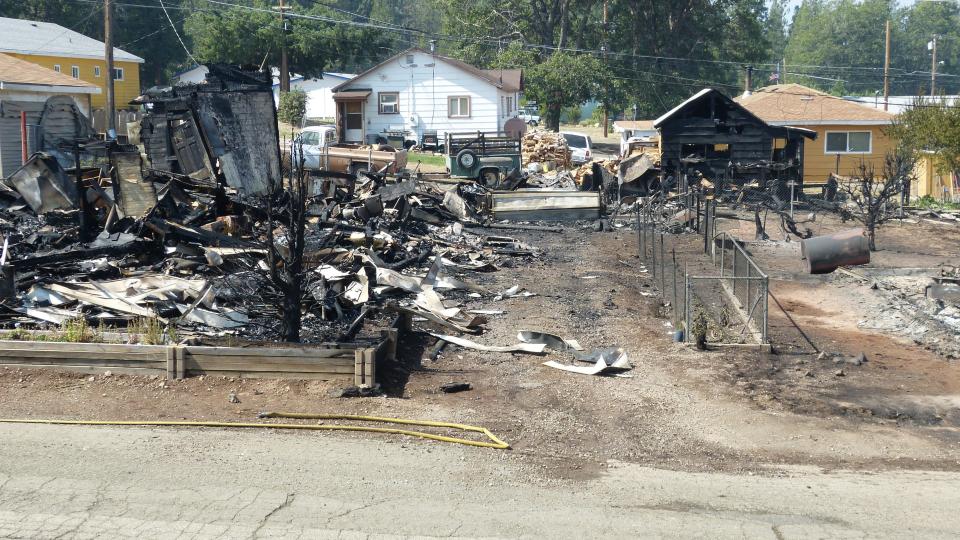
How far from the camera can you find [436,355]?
40.5 feet

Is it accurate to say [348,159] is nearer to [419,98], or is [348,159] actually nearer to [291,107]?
[419,98]

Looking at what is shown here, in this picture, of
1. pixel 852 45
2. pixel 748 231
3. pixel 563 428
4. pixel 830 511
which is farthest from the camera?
pixel 852 45

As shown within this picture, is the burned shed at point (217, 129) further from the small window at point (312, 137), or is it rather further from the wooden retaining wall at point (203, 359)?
the small window at point (312, 137)

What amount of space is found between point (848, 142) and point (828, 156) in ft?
3.27

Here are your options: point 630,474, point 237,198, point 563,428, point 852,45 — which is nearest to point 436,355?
point 563,428

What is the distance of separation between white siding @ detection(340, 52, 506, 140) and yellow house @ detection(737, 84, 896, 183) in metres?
13.3

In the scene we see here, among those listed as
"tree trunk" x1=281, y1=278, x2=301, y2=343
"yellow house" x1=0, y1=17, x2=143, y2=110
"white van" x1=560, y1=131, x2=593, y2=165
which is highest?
"yellow house" x1=0, y1=17, x2=143, y2=110

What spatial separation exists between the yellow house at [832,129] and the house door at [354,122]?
755 inches

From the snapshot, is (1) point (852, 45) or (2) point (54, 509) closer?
(2) point (54, 509)

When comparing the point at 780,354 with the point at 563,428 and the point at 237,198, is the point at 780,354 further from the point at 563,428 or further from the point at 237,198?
the point at 237,198

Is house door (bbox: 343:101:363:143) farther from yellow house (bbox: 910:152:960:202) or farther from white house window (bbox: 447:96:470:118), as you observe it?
yellow house (bbox: 910:152:960:202)

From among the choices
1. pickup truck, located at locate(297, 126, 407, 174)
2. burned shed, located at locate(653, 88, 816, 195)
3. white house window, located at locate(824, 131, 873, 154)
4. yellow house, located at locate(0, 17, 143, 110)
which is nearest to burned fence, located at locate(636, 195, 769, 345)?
burned shed, located at locate(653, 88, 816, 195)

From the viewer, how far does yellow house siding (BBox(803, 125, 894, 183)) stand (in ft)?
139

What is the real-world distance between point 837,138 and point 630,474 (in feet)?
123
